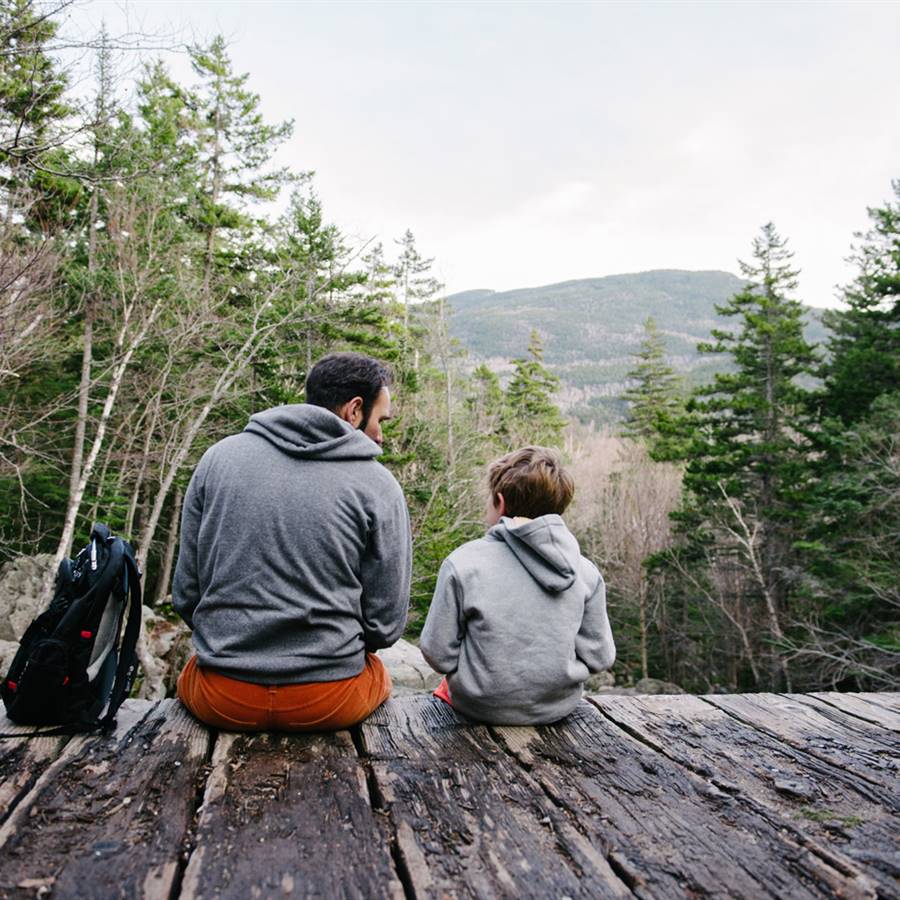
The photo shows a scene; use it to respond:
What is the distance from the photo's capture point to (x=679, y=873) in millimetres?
1491

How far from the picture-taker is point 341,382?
2457 mm

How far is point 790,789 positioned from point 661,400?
40913mm

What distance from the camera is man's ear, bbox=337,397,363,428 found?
97.1 inches

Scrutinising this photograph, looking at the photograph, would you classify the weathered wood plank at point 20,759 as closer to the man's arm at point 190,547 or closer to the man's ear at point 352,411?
the man's arm at point 190,547

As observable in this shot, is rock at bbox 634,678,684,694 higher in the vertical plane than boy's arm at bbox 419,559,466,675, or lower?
lower

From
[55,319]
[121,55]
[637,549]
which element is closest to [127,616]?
[121,55]

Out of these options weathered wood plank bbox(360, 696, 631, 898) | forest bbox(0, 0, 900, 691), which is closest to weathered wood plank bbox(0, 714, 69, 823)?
weathered wood plank bbox(360, 696, 631, 898)

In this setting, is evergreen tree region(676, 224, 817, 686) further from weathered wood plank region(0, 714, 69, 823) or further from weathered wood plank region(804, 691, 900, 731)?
weathered wood plank region(0, 714, 69, 823)

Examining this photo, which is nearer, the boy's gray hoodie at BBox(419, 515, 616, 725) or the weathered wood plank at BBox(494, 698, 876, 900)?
the weathered wood plank at BBox(494, 698, 876, 900)

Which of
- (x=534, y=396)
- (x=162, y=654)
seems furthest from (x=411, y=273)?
(x=162, y=654)

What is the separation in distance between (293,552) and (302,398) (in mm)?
13992

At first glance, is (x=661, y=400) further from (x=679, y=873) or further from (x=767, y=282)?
(x=679, y=873)

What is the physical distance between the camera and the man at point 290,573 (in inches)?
82.6

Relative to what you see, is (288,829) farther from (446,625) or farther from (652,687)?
(652,687)
